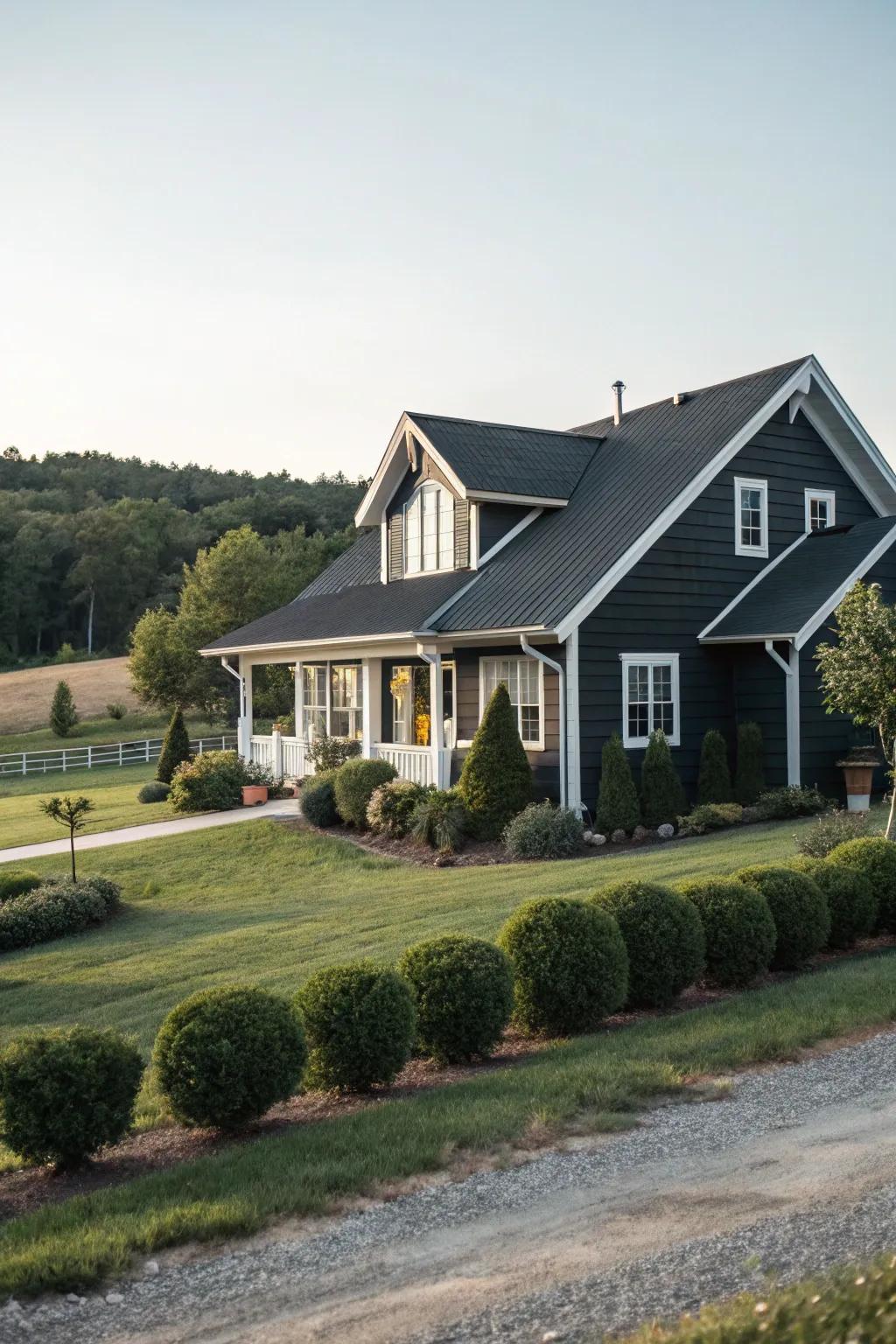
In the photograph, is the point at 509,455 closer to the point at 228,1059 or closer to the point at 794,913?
the point at 794,913

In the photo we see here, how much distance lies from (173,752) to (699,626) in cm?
1563

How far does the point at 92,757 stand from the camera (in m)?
43.2

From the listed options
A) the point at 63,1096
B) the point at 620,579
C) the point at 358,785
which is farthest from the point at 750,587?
the point at 63,1096

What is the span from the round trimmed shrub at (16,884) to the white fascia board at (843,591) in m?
12.5

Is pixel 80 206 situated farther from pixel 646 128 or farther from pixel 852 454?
pixel 852 454

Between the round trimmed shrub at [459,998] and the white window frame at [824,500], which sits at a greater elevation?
the white window frame at [824,500]

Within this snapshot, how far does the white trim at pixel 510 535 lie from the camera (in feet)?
70.8

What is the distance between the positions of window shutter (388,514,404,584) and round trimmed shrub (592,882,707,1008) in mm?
15739

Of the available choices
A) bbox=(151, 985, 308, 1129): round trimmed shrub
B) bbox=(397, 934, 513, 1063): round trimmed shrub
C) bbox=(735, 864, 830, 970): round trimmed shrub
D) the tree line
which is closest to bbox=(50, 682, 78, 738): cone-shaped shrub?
the tree line

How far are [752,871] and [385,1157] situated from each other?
5.19 metres

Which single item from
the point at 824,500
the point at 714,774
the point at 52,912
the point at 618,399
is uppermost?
the point at 618,399

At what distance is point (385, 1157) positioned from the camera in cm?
570

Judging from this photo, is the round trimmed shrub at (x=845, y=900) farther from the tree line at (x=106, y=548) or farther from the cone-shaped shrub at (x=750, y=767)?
the tree line at (x=106, y=548)

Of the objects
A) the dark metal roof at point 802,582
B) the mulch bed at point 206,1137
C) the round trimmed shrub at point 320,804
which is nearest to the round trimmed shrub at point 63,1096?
the mulch bed at point 206,1137
